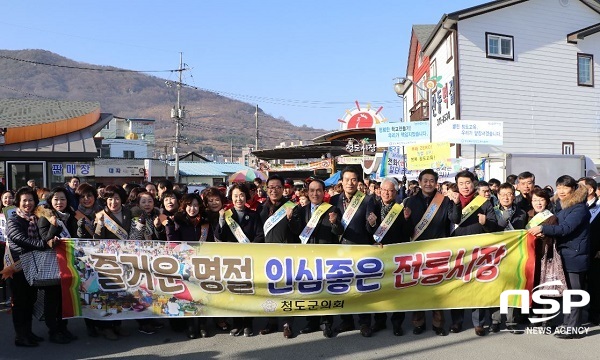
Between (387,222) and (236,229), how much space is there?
5.53ft

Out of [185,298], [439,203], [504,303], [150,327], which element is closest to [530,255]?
[504,303]

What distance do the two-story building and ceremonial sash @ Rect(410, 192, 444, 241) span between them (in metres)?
12.0

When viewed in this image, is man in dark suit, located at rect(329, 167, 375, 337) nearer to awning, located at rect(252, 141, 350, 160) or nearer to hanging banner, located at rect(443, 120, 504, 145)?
hanging banner, located at rect(443, 120, 504, 145)

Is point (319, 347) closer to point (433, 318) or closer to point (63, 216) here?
point (433, 318)

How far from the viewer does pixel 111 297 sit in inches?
210

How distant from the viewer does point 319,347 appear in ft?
16.8

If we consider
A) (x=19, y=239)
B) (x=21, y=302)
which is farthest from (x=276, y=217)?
(x=21, y=302)

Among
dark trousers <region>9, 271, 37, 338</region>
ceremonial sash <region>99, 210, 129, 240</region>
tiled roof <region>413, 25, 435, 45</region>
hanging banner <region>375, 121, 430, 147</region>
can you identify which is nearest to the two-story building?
hanging banner <region>375, 121, 430, 147</region>

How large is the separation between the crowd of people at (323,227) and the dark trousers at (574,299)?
11mm

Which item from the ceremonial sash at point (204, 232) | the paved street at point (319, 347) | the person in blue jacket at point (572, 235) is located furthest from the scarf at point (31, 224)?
the person in blue jacket at point (572, 235)

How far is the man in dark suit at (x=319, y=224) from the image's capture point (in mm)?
5371

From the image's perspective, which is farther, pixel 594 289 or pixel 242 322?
pixel 594 289

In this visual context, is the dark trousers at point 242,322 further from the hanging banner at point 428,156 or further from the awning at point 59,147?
the awning at point 59,147

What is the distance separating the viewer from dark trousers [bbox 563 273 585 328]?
5.29 m
